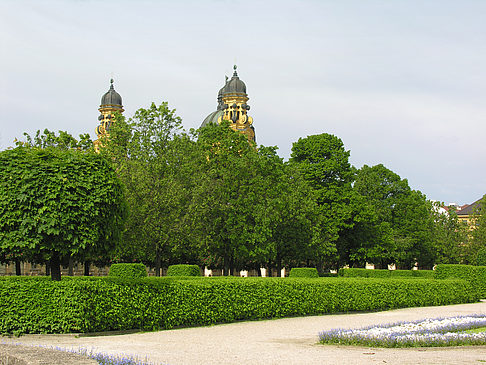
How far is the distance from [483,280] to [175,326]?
2709 cm

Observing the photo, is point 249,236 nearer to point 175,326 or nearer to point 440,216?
point 175,326

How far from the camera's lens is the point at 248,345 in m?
15.5

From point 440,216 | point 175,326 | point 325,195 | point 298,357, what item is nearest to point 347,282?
point 175,326

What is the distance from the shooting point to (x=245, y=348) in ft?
48.9

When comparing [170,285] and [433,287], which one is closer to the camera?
[170,285]

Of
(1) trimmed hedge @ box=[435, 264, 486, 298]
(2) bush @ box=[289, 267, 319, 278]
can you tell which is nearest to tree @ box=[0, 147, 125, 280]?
(2) bush @ box=[289, 267, 319, 278]

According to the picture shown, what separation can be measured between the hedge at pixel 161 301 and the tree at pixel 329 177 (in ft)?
87.3

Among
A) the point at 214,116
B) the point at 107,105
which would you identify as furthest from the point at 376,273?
the point at 107,105

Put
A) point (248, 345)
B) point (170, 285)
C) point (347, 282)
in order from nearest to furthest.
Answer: point (248, 345) → point (170, 285) → point (347, 282)

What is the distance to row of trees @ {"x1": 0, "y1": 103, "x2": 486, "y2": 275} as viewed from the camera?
17.7m

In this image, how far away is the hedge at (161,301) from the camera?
16.7 meters

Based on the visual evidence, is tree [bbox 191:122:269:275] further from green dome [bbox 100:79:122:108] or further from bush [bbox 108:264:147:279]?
green dome [bbox 100:79:122:108]

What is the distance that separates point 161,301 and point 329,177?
41612mm

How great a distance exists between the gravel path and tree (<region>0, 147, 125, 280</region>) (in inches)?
112
